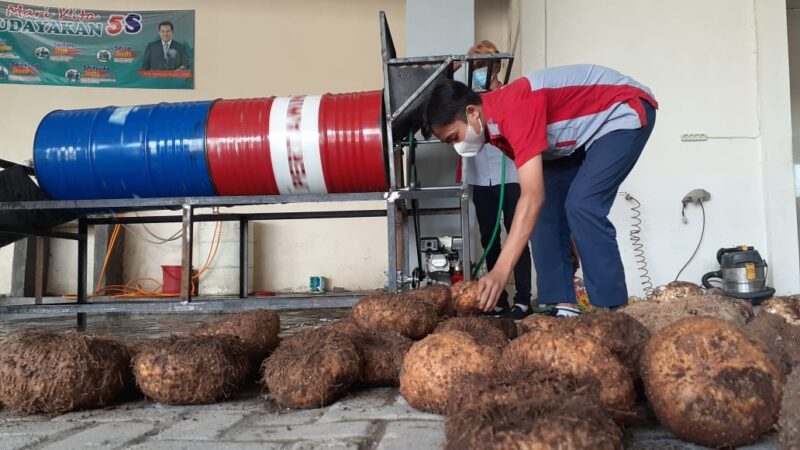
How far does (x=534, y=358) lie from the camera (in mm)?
1303

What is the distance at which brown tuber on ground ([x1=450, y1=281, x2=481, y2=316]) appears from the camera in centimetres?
238

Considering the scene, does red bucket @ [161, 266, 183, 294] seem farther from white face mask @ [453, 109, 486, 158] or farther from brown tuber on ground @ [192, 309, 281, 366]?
white face mask @ [453, 109, 486, 158]

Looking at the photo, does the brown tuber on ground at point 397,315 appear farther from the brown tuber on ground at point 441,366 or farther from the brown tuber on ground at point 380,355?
the brown tuber on ground at point 441,366

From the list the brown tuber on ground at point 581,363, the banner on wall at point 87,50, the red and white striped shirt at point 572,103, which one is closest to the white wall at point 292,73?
the banner on wall at point 87,50

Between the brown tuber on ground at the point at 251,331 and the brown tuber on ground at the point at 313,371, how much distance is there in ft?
1.14

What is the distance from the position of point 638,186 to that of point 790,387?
4.58 metres

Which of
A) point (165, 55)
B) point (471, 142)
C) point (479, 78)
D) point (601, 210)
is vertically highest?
point (165, 55)

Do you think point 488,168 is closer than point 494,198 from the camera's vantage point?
Yes

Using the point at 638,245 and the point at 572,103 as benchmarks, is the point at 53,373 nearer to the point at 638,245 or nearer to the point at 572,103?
the point at 572,103

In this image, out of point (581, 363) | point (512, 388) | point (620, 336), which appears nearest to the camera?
point (512, 388)

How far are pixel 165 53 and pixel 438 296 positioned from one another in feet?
25.0

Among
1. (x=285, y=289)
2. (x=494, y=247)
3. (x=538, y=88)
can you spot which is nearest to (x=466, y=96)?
(x=538, y=88)

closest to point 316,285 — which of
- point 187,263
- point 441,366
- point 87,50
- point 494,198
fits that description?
point 187,263

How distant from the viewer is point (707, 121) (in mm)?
5145
